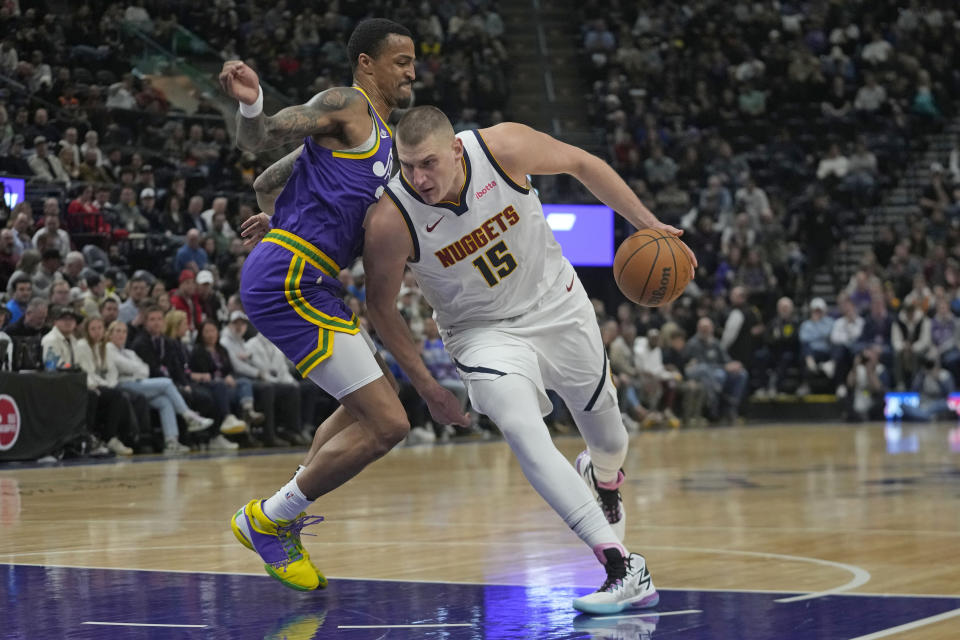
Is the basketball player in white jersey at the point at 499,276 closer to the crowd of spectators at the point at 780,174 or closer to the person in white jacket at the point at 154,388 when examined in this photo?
the person in white jacket at the point at 154,388

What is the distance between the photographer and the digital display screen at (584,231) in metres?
20.5

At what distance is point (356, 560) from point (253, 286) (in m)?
1.43

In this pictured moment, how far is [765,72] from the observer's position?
24656 millimetres

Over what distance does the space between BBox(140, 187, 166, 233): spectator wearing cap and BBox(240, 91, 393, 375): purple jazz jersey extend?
10.6 m

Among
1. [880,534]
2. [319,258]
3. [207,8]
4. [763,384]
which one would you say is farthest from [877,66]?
[319,258]

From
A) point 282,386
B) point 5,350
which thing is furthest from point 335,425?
point 282,386

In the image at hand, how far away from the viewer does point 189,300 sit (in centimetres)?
1426

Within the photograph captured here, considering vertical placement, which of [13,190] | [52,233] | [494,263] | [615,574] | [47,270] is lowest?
[615,574]

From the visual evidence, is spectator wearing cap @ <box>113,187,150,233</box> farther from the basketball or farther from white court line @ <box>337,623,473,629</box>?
white court line @ <box>337,623,473,629</box>

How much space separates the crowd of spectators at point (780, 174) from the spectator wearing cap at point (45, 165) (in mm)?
7306

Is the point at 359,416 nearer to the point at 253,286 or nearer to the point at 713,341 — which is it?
the point at 253,286

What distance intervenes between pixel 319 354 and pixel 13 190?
1014cm

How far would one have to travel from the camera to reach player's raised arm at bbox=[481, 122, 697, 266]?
5.04 metres

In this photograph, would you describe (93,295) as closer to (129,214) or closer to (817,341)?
(129,214)
